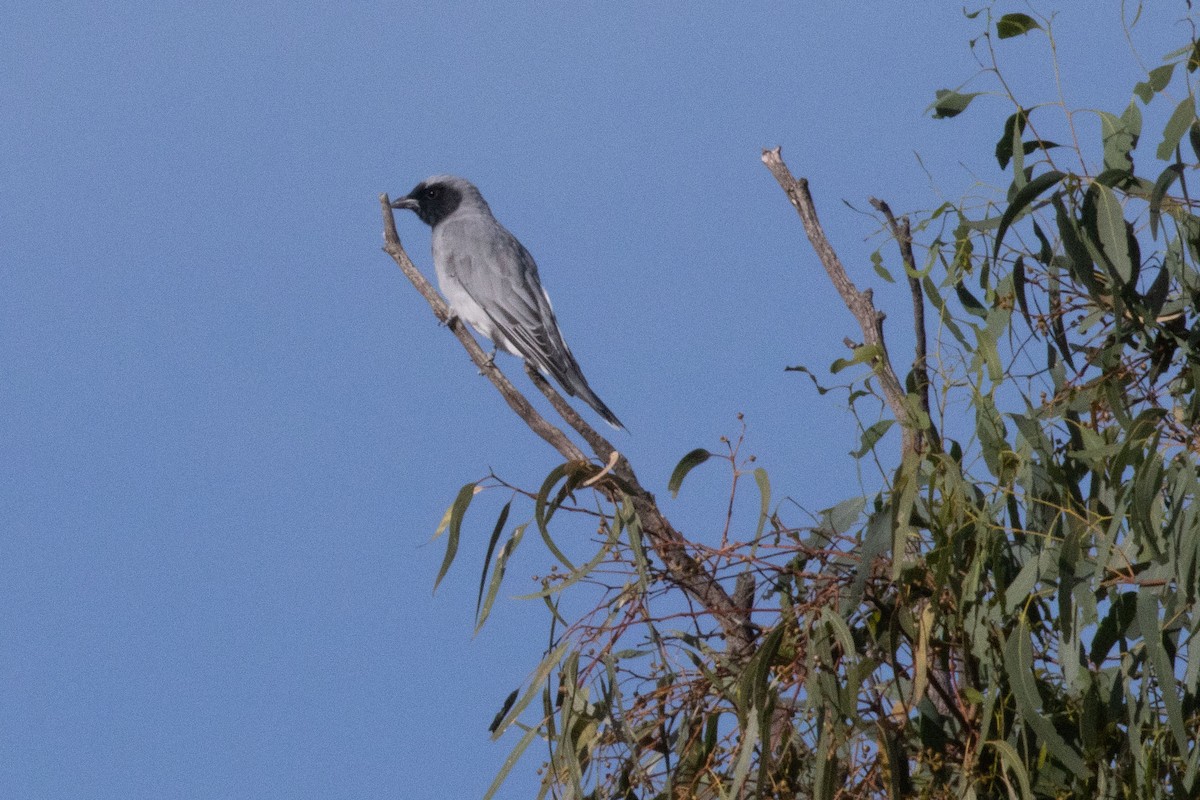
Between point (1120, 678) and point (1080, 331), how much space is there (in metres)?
0.69

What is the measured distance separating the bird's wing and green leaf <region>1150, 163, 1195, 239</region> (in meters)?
2.77

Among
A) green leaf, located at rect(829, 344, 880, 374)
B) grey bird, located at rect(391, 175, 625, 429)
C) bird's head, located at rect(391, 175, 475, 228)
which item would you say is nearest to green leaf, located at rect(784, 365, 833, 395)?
green leaf, located at rect(829, 344, 880, 374)

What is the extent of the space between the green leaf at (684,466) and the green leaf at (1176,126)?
0.95 m

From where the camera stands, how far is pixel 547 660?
241 cm

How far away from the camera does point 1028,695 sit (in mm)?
2082

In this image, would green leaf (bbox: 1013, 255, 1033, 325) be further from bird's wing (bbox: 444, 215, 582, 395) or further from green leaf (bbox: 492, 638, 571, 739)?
bird's wing (bbox: 444, 215, 582, 395)

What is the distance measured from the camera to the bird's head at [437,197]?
685 centimetres

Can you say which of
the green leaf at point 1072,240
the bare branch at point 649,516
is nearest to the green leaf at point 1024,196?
the green leaf at point 1072,240

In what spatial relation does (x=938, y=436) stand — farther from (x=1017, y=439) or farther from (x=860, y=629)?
Answer: (x=860, y=629)

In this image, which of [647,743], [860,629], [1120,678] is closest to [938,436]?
[860,629]

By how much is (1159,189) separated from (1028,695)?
0.86 m

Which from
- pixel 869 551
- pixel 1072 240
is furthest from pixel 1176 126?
pixel 869 551

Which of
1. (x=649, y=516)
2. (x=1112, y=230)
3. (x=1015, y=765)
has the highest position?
(x=1112, y=230)

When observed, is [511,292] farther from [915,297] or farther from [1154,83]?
[1154,83]
